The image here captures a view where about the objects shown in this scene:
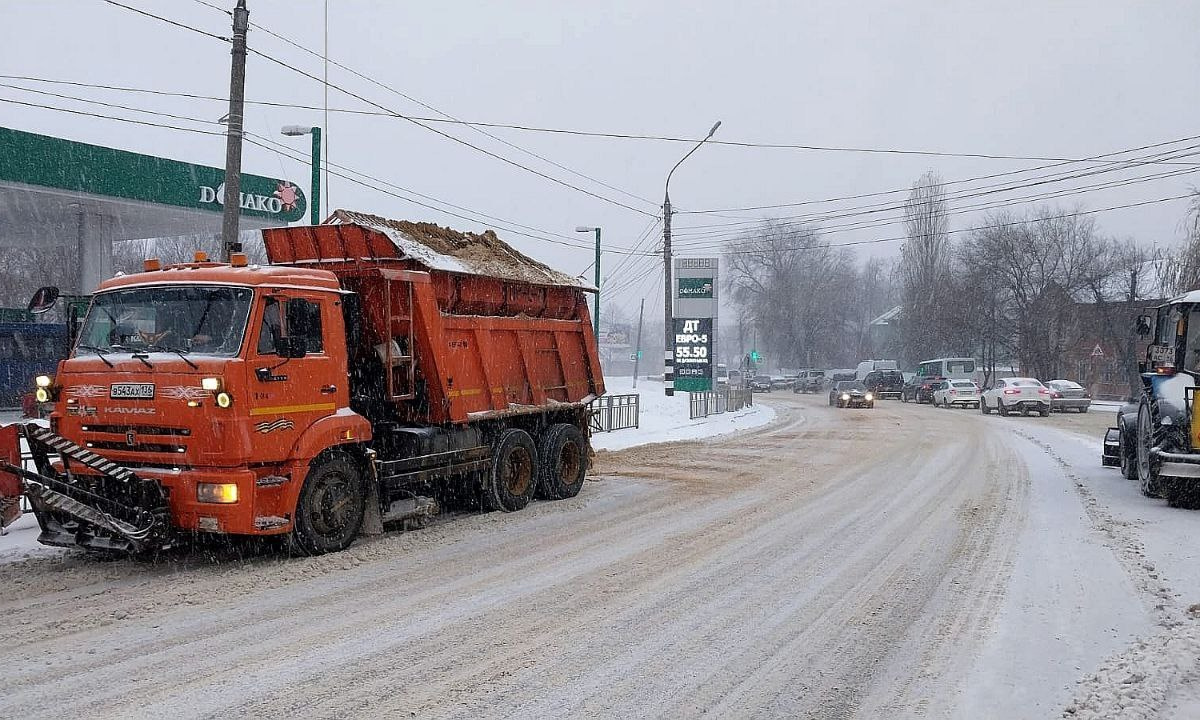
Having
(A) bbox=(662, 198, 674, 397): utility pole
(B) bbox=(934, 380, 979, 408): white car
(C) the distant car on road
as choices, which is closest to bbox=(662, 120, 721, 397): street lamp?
(A) bbox=(662, 198, 674, 397): utility pole

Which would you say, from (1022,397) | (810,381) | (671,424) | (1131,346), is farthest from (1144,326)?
(810,381)

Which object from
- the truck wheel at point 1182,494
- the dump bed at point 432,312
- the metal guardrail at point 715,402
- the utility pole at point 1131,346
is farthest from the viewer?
the utility pole at point 1131,346

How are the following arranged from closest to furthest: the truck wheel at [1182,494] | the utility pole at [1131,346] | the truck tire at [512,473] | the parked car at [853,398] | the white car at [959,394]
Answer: the truck tire at [512,473], the truck wheel at [1182,494], the white car at [959,394], the parked car at [853,398], the utility pole at [1131,346]

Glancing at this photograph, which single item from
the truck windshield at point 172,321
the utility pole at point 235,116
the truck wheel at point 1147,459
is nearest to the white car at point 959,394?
the truck wheel at point 1147,459

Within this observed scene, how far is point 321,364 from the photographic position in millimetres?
8523

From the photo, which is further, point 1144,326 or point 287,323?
point 1144,326

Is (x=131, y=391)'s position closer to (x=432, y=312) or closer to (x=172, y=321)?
(x=172, y=321)

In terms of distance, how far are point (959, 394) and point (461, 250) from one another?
3477 centimetres

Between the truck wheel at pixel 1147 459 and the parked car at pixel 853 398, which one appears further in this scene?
the parked car at pixel 853 398

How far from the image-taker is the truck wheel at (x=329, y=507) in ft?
26.9

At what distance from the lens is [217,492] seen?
752cm

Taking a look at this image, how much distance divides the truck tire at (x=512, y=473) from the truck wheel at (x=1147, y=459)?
7.69 meters

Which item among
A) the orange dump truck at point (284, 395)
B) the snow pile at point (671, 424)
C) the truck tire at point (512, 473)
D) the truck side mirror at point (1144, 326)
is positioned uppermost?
the truck side mirror at point (1144, 326)

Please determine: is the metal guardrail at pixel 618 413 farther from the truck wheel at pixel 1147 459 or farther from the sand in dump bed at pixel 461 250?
the truck wheel at pixel 1147 459
